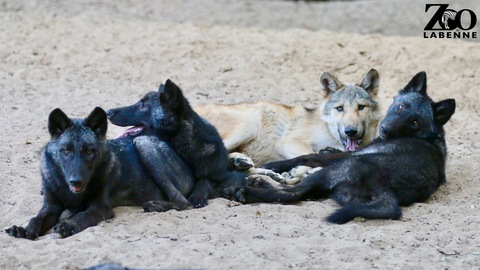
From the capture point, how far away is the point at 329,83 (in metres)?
10.6

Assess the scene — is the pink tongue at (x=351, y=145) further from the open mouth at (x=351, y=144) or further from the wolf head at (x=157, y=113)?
the wolf head at (x=157, y=113)

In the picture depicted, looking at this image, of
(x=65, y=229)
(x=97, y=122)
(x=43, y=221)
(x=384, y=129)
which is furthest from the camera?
(x=384, y=129)

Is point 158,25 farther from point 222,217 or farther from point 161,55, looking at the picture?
point 222,217

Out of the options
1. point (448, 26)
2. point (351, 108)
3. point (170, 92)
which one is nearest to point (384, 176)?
point (351, 108)

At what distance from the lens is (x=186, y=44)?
14.4 meters

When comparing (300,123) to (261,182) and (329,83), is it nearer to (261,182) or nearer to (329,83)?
(329,83)

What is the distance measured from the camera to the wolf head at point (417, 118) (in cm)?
920

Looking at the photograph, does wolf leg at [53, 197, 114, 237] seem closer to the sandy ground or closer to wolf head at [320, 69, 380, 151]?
the sandy ground

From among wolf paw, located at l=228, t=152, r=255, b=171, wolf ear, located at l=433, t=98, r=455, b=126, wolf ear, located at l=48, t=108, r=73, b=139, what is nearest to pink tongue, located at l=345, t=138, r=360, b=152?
wolf ear, located at l=433, t=98, r=455, b=126

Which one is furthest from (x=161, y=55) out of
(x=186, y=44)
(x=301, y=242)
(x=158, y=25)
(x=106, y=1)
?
(x=301, y=242)

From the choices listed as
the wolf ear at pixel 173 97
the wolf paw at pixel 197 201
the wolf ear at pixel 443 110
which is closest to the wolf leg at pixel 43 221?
the wolf paw at pixel 197 201

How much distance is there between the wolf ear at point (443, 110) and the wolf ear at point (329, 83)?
1518 millimetres

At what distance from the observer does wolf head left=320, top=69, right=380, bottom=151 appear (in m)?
10.0

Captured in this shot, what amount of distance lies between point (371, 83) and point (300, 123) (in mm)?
985
